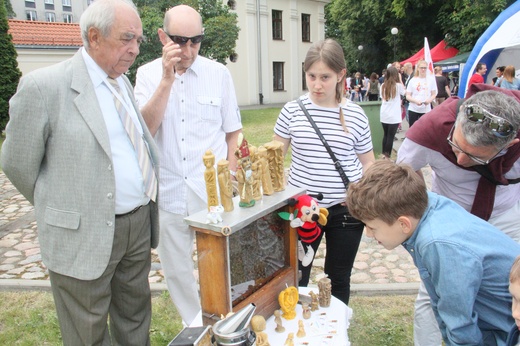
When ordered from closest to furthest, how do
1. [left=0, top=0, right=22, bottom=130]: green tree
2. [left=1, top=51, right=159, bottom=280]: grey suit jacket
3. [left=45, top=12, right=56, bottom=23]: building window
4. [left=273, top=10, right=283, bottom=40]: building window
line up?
1. [left=1, top=51, right=159, bottom=280]: grey suit jacket
2. [left=0, top=0, right=22, bottom=130]: green tree
3. [left=273, top=10, right=283, bottom=40]: building window
4. [left=45, top=12, right=56, bottom=23]: building window

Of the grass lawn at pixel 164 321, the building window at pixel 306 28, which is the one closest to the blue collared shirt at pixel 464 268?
the grass lawn at pixel 164 321

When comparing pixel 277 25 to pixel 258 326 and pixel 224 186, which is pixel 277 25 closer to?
pixel 224 186

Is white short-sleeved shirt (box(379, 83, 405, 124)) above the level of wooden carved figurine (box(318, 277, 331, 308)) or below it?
above

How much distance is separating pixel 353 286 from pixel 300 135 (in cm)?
173

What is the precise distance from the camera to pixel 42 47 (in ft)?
50.8

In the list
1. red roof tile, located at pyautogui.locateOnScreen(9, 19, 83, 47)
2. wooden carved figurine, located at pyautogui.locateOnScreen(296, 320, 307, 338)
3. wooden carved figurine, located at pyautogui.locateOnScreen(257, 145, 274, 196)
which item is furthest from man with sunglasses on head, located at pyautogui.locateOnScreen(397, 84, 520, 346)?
red roof tile, located at pyautogui.locateOnScreen(9, 19, 83, 47)

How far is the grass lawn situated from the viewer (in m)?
2.96

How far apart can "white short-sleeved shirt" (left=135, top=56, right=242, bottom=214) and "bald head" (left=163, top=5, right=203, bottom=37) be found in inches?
9.7

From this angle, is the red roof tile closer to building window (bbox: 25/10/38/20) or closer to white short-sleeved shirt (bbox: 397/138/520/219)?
white short-sleeved shirt (bbox: 397/138/520/219)

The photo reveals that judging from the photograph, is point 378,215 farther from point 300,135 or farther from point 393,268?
point 393,268

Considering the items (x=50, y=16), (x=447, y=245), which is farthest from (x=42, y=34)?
Result: (x=50, y=16)

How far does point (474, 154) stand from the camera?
189 centimetres

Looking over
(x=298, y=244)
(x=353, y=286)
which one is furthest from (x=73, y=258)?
(x=353, y=286)

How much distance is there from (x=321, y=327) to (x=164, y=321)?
1668 millimetres
